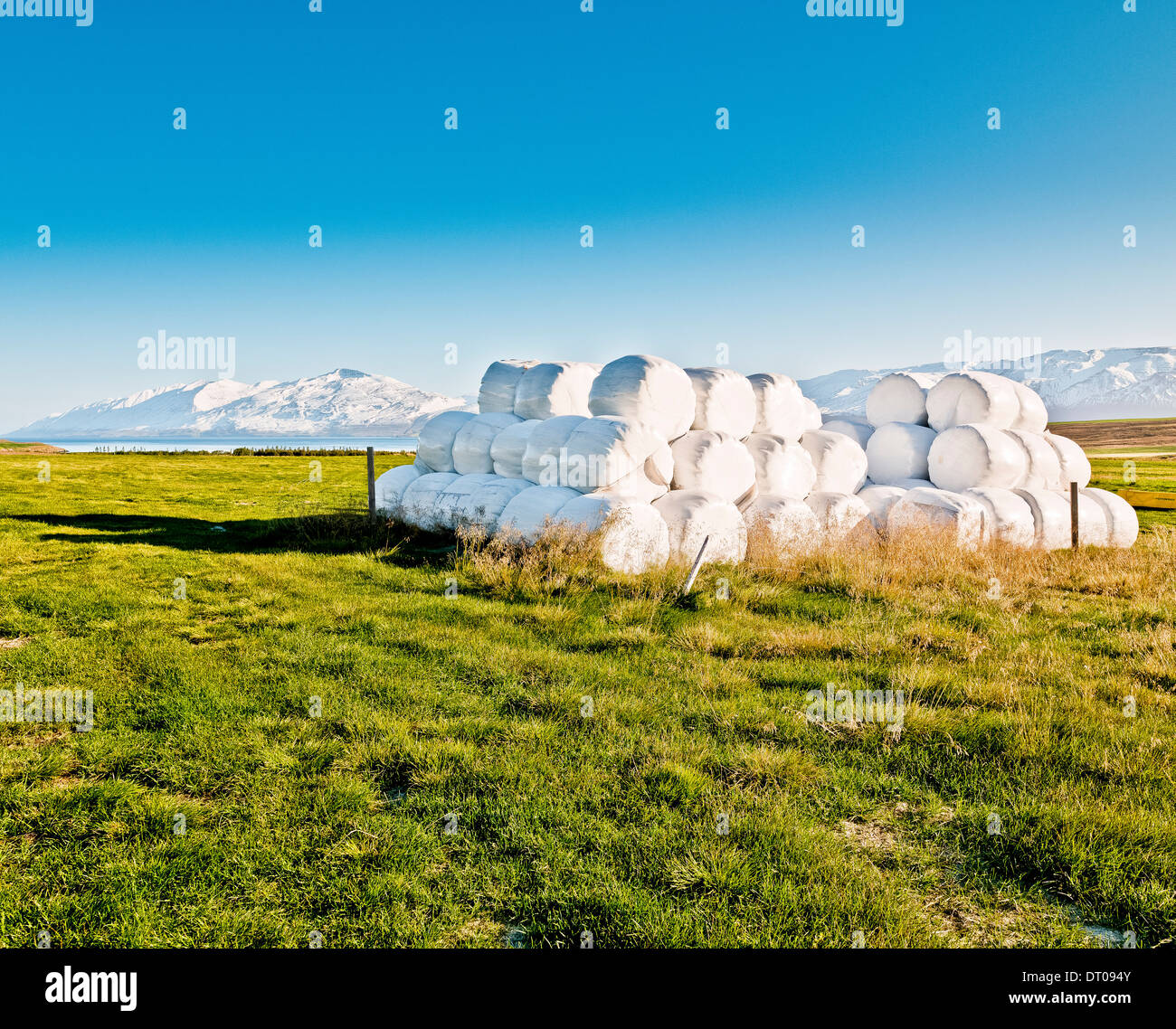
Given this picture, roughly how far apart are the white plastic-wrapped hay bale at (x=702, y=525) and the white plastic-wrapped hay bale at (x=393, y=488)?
20.2ft

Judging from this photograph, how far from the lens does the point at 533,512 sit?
33.0 feet

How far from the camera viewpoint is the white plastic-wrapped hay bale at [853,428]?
14203 millimetres

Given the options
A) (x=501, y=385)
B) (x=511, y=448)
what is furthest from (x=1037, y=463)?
(x=501, y=385)

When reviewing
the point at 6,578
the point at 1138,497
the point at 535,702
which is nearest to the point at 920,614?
the point at 535,702

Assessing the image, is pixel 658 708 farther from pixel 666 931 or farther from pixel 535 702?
pixel 666 931

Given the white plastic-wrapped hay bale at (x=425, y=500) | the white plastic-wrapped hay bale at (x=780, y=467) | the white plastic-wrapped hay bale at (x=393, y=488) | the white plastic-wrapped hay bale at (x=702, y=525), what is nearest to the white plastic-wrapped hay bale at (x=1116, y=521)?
the white plastic-wrapped hay bale at (x=780, y=467)

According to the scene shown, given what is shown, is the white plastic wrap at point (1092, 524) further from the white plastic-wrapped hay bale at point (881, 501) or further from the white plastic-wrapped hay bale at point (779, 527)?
the white plastic-wrapped hay bale at point (779, 527)

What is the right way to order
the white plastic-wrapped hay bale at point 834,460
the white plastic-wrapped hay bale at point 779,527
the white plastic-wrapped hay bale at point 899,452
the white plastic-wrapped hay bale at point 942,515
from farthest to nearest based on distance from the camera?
the white plastic-wrapped hay bale at point 899,452 < the white plastic-wrapped hay bale at point 834,460 < the white plastic-wrapped hay bale at point 942,515 < the white plastic-wrapped hay bale at point 779,527

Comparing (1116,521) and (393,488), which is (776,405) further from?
(393,488)

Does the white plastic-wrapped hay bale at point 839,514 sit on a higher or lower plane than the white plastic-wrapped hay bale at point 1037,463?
lower

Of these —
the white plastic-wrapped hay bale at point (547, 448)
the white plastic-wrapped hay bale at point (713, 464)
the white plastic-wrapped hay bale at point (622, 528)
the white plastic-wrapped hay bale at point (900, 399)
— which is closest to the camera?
the white plastic-wrapped hay bale at point (622, 528)

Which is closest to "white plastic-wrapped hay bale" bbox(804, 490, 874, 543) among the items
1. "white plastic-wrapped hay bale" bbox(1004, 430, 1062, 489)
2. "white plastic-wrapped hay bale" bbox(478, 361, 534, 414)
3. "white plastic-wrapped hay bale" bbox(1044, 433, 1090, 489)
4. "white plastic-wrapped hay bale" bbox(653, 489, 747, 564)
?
"white plastic-wrapped hay bale" bbox(653, 489, 747, 564)

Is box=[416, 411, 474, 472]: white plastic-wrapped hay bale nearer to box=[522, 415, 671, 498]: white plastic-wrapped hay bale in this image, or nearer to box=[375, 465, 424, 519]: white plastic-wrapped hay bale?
box=[375, 465, 424, 519]: white plastic-wrapped hay bale

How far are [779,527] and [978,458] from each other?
4.50 m
